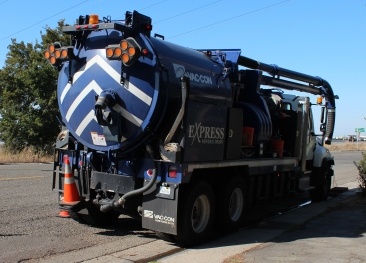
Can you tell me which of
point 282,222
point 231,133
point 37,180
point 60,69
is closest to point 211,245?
point 231,133

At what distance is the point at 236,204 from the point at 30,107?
2045cm

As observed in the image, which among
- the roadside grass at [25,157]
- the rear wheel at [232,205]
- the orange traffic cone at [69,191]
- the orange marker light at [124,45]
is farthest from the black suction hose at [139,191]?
the roadside grass at [25,157]

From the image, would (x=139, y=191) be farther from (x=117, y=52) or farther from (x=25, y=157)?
(x=25, y=157)

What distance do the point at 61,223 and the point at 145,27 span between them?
3594 mm

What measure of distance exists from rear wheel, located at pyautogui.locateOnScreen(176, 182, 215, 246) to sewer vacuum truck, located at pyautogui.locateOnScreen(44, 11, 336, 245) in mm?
15

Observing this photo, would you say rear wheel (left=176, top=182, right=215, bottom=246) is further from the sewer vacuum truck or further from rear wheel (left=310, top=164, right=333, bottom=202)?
rear wheel (left=310, top=164, right=333, bottom=202)

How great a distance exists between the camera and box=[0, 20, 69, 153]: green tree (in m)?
24.9

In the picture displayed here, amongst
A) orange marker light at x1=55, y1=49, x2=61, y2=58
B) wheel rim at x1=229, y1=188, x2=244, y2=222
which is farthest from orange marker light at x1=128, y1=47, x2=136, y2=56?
wheel rim at x1=229, y1=188, x2=244, y2=222

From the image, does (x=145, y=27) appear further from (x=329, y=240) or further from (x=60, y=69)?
(x=329, y=240)

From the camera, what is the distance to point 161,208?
6199mm

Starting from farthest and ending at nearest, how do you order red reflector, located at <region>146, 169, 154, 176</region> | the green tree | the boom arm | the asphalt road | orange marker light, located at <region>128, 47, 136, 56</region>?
1. the green tree
2. the boom arm
3. red reflector, located at <region>146, 169, 154, 176</region>
4. orange marker light, located at <region>128, 47, 136, 56</region>
5. the asphalt road

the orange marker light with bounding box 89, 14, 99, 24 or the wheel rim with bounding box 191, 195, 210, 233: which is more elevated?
the orange marker light with bounding box 89, 14, 99, 24

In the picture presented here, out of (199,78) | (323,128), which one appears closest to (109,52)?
(199,78)

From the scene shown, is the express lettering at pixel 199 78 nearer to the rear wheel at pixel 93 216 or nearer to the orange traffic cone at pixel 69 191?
the orange traffic cone at pixel 69 191
